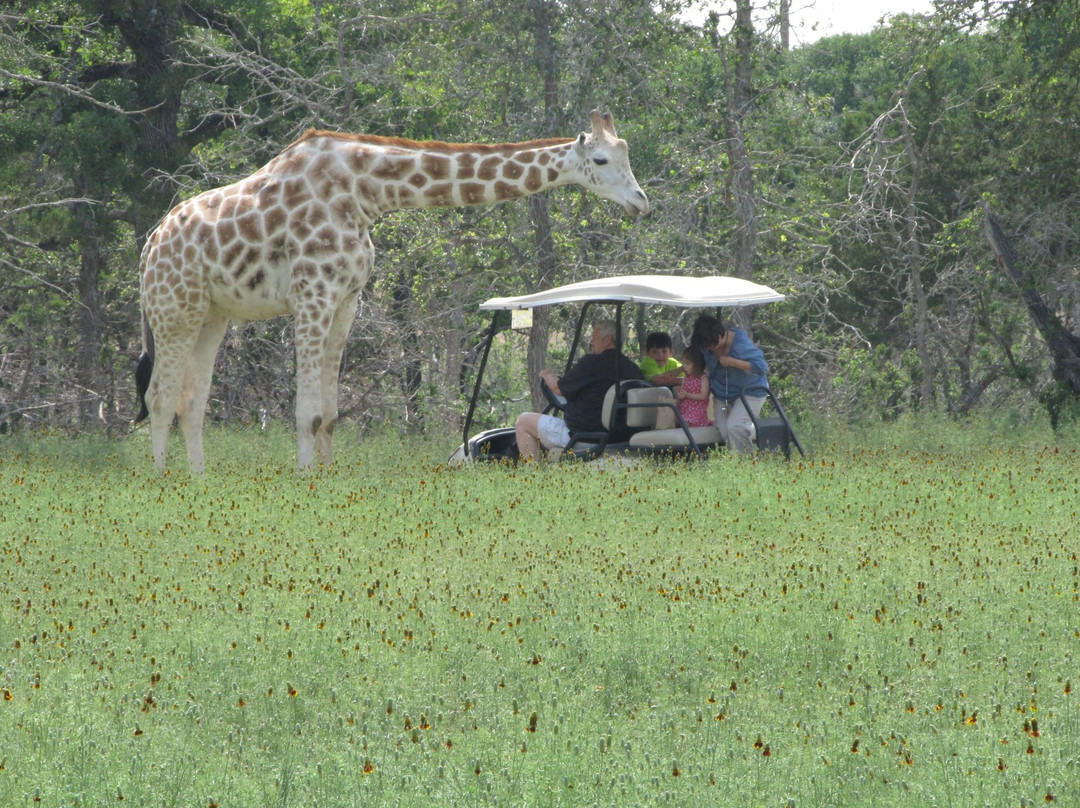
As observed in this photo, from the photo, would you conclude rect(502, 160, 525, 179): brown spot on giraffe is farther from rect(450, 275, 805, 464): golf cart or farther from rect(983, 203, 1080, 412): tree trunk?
rect(983, 203, 1080, 412): tree trunk

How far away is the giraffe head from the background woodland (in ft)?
12.6

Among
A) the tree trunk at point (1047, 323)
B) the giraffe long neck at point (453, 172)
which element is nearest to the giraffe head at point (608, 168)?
the giraffe long neck at point (453, 172)

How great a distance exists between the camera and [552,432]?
1360cm

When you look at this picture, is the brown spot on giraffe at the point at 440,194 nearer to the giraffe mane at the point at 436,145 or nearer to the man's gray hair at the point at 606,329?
the giraffe mane at the point at 436,145

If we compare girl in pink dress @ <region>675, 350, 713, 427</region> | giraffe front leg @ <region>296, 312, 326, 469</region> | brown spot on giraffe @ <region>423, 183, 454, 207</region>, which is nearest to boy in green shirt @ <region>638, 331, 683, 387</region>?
girl in pink dress @ <region>675, 350, 713, 427</region>

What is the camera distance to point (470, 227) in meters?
19.3

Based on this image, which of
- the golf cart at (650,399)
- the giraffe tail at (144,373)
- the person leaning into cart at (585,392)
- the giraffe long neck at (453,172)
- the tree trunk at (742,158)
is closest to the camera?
the golf cart at (650,399)

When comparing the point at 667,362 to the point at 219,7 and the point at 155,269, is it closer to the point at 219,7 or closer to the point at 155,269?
the point at 155,269

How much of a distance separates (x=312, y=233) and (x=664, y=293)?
3.40 m

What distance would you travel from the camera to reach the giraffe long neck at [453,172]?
13812 mm

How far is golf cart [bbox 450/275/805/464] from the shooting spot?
12570 millimetres

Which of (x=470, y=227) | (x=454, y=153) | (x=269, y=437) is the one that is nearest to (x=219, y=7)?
(x=470, y=227)

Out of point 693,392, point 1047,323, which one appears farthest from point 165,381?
point 1047,323

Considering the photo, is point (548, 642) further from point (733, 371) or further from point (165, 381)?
point (165, 381)
